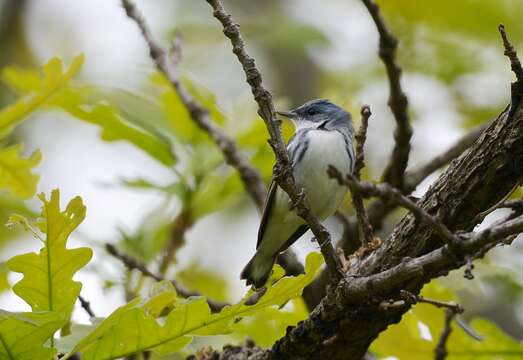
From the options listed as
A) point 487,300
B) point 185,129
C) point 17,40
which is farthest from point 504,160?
point 17,40

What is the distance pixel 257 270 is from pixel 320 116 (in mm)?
938

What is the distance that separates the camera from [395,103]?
2.96m

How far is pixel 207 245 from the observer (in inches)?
260

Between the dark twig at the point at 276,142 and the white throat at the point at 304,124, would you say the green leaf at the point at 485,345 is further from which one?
the white throat at the point at 304,124

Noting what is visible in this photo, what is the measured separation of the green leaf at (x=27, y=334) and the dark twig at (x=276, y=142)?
634mm

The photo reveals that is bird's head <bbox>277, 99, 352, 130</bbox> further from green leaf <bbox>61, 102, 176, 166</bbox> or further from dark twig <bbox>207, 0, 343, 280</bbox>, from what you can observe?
dark twig <bbox>207, 0, 343, 280</bbox>

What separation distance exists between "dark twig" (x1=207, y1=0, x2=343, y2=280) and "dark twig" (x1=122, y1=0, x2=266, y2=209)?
129cm

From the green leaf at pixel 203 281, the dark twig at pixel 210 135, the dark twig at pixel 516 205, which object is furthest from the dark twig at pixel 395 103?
the green leaf at pixel 203 281

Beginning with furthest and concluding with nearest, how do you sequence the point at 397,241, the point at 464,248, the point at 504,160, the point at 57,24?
the point at 57,24 < the point at 397,241 < the point at 504,160 < the point at 464,248

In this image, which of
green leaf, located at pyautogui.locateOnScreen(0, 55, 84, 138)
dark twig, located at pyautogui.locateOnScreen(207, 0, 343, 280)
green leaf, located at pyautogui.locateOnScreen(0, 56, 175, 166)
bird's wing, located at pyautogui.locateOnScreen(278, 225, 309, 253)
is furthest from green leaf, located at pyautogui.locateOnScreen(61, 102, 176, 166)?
dark twig, located at pyautogui.locateOnScreen(207, 0, 343, 280)

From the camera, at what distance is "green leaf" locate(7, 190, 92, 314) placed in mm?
1990

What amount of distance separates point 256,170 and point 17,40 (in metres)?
3.70

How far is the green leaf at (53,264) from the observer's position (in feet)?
6.53

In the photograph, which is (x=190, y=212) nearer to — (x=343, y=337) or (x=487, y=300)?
(x=343, y=337)
